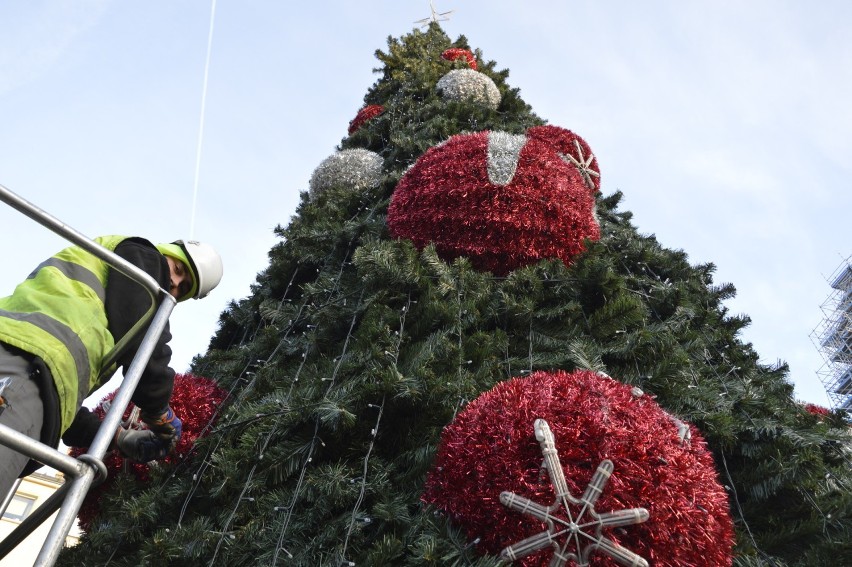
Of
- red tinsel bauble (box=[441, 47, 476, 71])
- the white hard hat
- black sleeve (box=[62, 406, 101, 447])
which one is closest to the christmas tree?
black sleeve (box=[62, 406, 101, 447])

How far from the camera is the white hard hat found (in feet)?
8.68

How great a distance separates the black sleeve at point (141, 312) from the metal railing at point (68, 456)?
0.20m

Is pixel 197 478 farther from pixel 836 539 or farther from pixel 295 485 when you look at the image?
pixel 836 539

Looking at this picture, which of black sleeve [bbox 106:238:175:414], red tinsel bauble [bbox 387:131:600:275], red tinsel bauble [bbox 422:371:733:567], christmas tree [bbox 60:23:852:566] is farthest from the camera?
red tinsel bauble [bbox 387:131:600:275]

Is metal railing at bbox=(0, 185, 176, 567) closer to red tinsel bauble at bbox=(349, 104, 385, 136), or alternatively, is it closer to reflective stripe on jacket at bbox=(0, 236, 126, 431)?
reflective stripe on jacket at bbox=(0, 236, 126, 431)

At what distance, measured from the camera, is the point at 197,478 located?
272cm

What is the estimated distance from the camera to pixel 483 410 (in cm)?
225

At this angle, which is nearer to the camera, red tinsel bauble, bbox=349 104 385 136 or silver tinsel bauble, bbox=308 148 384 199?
silver tinsel bauble, bbox=308 148 384 199

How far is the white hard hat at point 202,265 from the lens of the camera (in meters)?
2.64

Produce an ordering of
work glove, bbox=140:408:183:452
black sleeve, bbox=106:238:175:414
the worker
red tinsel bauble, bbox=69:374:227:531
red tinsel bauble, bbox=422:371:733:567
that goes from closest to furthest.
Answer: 1. the worker
2. red tinsel bauble, bbox=422:371:733:567
3. black sleeve, bbox=106:238:175:414
4. work glove, bbox=140:408:183:452
5. red tinsel bauble, bbox=69:374:227:531

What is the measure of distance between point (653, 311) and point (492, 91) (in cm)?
386

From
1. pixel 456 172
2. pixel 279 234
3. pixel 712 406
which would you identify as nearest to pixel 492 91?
pixel 279 234

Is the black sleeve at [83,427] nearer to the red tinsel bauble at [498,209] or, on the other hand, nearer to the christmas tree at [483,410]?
the christmas tree at [483,410]

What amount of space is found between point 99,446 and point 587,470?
131cm
